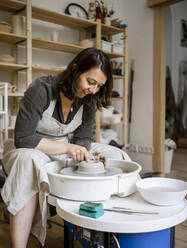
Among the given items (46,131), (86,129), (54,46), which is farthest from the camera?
(54,46)

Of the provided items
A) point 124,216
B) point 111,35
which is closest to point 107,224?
point 124,216

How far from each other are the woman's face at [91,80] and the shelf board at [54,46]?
163 cm

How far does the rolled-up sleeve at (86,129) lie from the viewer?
1541 millimetres

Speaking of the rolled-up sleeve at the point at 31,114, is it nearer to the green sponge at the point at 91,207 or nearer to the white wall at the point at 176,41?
the green sponge at the point at 91,207

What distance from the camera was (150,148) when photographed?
11.6 feet

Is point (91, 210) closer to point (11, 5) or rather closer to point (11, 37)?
point (11, 37)

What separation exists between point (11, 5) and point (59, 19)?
58 cm

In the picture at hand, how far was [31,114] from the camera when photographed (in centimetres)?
126

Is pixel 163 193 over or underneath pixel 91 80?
underneath

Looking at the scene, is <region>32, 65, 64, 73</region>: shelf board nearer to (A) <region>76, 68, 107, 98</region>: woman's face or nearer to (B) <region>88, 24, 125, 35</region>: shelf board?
(B) <region>88, 24, 125, 35</region>: shelf board

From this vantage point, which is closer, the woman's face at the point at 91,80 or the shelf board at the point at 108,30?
the woman's face at the point at 91,80

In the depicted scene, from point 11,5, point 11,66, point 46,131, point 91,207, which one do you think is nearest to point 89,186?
point 91,207

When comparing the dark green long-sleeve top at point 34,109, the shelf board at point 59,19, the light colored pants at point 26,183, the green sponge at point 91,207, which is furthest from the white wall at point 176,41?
the green sponge at point 91,207

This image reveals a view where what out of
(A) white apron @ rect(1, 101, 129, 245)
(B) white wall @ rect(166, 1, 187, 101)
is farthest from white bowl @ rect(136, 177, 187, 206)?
(B) white wall @ rect(166, 1, 187, 101)
